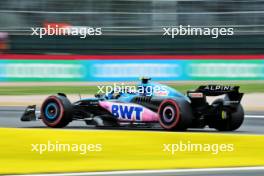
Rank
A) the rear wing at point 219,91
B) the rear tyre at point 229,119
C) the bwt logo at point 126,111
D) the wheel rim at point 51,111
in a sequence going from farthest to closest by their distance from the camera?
the bwt logo at point 126,111
the rear tyre at point 229,119
the wheel rim at point 51,111
the rear wing at point 219,91

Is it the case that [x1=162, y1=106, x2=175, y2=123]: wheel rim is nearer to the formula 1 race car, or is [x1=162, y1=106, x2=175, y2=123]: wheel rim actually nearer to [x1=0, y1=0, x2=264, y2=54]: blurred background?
the formula 1 race car

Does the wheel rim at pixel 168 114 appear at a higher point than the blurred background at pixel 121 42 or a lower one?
lower

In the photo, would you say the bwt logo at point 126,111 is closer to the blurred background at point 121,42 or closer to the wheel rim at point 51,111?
the blurred background at point 121,42

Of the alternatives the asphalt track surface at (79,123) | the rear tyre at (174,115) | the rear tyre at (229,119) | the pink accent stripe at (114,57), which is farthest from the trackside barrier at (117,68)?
the rear tyre at (229,119)

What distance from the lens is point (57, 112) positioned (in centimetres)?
598

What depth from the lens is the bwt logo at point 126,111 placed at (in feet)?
20.6

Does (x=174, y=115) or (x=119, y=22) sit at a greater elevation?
(x=119, y=22)

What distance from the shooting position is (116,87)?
250 inches

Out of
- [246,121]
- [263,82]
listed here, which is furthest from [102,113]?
[263,82]

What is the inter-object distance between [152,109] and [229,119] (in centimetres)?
81

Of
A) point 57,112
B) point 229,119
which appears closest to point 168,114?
point 229,119

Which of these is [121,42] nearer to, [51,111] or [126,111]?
[126,111]

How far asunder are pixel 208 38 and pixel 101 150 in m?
3.74

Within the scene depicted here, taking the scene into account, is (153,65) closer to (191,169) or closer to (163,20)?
(163,20)
